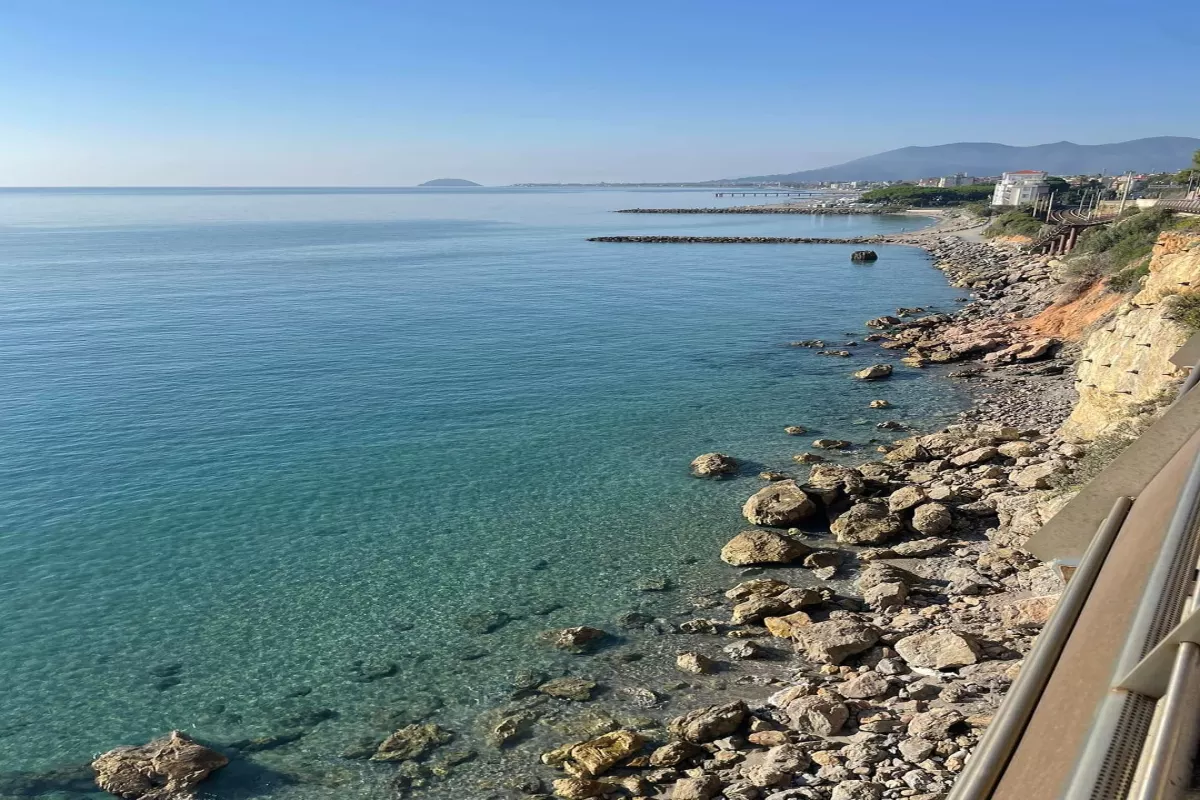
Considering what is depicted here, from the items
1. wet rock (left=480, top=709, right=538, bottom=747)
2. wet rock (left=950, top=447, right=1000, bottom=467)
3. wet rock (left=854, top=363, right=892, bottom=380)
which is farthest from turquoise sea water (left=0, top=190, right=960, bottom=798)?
wet rock (left=950, top=447, right=1000, bottom=467)

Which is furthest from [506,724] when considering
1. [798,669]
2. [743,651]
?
[798,669]

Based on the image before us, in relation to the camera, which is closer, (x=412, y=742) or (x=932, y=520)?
(x=412, y=742)

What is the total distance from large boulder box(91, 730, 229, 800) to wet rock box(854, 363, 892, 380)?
32852mm

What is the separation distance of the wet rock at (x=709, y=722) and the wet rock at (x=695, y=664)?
1.68 meters

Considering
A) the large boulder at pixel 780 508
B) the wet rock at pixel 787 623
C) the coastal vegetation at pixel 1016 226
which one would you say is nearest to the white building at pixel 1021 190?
the coastal vegetation at pixel 1016 226

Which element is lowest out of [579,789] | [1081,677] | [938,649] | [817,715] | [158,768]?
[158,768]

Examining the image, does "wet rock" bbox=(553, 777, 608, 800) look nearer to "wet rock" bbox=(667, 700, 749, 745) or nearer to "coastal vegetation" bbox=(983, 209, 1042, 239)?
"wet rock" bbox=(667, 700, 749, 745)

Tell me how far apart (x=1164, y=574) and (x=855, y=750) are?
8.30 meters

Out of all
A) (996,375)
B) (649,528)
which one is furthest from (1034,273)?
(649,528)

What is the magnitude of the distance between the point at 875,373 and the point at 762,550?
69.6 ft

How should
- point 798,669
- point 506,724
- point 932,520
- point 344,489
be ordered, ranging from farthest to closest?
1. point 344,489
2. point 932,520
3. point 798,669
4. point 506,724

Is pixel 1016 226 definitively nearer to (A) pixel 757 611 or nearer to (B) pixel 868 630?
(A) pixel 757 611

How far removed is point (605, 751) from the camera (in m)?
13.2

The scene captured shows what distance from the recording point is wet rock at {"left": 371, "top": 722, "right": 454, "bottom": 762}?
13773mm
